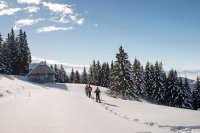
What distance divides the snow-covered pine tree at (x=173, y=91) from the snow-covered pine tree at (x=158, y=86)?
1.55 metres

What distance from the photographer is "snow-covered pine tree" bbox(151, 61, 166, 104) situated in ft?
281

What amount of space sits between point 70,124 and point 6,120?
4.61 meters

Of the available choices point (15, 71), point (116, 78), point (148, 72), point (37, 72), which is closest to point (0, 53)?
point (15, 71)

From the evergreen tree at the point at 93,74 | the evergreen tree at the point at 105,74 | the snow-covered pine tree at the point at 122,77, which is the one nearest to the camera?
the snow-covered pine tree at the point at 122,77

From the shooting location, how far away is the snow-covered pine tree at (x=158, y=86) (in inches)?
3366

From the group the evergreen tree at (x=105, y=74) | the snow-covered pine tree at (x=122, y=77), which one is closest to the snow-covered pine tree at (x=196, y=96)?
the snow-covered pine tree at (x=122, y=77)

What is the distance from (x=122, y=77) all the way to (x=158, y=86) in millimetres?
20198

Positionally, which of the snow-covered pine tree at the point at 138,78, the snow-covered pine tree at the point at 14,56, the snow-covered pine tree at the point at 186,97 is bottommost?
the snow-covered pine tree at the point at 186,97

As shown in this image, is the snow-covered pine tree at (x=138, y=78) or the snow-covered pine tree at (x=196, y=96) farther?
the snow-covered pine tree at (x=138, y=78)

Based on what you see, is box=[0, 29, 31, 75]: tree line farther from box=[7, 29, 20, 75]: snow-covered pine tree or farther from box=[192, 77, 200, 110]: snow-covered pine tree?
box=[192, 77, 200, 110]: snow-covered pine tree

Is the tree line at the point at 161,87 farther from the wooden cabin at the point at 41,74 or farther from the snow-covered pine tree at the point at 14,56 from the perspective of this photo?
the snow-covered pine tree at the point at 14,56

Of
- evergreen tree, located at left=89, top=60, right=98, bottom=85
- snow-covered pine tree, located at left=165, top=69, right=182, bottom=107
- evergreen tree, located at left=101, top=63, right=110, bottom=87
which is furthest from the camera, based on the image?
evergreen tree, located at left=89, top=60, right=98, bottom=85

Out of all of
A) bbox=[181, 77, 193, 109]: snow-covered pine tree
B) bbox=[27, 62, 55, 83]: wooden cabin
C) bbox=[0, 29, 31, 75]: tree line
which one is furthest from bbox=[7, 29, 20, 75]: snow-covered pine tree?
bbox=[181, 77, 193, 109]: snow-covered pine tree

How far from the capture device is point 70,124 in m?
Result: 17.7
